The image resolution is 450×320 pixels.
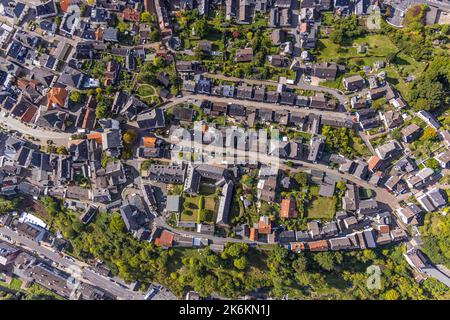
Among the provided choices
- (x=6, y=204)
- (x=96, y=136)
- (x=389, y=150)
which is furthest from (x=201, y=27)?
(x=6, y=204)

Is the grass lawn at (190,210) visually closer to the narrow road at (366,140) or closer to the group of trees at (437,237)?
the narrow road at (366,140)

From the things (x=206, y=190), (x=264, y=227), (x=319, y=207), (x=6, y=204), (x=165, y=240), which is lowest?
(x=165, y=240)

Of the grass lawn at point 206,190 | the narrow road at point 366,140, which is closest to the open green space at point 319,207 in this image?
the narrow road at point 366,140

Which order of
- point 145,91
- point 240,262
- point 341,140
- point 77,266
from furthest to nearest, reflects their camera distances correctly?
point 77,266
point 145,91
point 341,140
point 240,262

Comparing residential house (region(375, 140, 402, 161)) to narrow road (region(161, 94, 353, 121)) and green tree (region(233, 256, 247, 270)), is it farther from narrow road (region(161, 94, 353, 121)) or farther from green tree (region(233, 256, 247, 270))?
green tree (region(233, 256, 247, 270))

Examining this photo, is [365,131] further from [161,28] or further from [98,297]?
[98,297]

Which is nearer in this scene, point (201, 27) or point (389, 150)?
point (389, 150)

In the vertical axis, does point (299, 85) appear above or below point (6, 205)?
above

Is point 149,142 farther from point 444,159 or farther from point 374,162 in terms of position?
point 444,159

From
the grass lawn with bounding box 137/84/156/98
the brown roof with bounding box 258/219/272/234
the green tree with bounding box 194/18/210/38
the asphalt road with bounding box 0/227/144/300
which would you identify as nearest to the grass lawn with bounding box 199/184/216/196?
the brown roof with bounding box 258/219/272/234

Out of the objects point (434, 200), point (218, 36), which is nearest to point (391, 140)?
point (434, 200)
